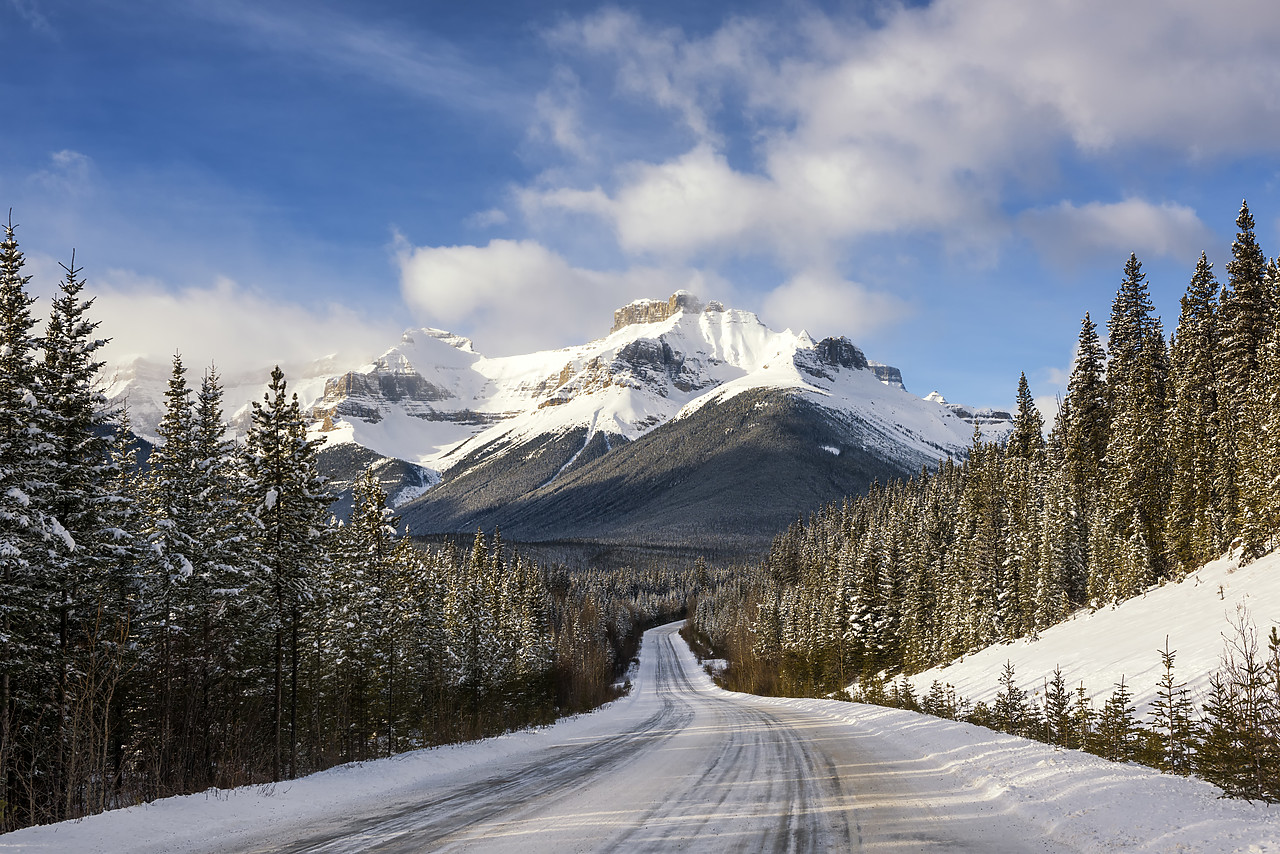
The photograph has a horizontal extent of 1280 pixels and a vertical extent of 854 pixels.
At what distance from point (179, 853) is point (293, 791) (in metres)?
5.82

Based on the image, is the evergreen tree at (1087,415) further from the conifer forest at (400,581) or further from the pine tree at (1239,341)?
the pine tree at (1239,341)

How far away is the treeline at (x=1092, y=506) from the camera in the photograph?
35.9 meters

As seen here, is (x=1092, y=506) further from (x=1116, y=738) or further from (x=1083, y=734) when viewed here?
A: (x=1116, y=738)

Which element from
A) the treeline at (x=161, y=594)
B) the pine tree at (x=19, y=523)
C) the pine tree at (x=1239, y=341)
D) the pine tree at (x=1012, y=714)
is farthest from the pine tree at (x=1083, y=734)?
the pine tree at (x=1239, y=341)

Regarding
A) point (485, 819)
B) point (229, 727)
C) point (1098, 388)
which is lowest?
point (229, 727)

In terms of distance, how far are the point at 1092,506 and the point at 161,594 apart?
1969 inches

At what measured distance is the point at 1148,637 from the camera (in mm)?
27906

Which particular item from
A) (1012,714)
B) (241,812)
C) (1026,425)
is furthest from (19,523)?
(1026,425)

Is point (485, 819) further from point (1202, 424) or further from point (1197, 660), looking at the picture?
point (1202, 424)

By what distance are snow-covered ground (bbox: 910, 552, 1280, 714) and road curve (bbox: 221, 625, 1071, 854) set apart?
10088mm

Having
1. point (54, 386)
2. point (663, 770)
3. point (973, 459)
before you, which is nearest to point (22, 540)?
point (54, 386)

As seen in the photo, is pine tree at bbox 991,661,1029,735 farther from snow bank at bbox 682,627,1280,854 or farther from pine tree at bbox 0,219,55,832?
pine tree at bbox 0,219,55,832

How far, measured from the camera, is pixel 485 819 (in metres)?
11.2

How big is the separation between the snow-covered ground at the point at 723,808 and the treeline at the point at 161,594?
282 centimetres
